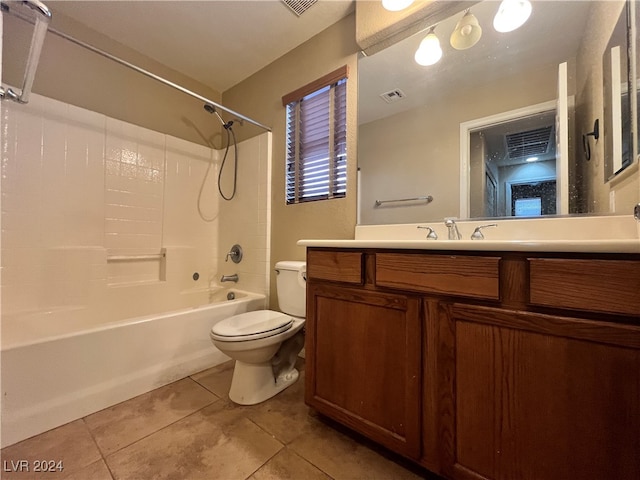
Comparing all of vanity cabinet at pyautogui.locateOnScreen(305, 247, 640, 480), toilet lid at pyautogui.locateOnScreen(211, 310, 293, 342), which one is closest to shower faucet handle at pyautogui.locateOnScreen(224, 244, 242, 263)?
toilet lid at pyautogui.locateOnScreen(211, 310, 293, 342)

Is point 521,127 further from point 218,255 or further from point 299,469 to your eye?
point 218,255

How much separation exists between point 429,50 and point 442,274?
50.1 inches

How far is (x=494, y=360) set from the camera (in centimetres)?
72

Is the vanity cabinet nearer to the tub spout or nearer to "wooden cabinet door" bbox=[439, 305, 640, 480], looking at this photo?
"wooden cabinet door" bbox=[439, 305, 640, 480]

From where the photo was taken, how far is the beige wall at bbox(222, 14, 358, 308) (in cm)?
162

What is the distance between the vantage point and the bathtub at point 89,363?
105 cm

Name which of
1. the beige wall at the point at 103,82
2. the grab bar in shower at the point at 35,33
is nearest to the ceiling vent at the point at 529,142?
the grab bar in shower at the point at 35,33

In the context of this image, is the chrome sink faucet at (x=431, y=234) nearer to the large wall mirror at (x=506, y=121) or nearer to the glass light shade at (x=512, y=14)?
the large wall mirror at (x=506, y=121)

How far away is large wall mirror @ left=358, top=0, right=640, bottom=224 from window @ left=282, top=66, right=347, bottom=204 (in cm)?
15

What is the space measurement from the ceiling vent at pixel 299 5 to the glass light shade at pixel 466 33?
87cm

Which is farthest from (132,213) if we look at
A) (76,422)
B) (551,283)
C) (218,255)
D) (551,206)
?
(551,206)

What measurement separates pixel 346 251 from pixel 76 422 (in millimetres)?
1439

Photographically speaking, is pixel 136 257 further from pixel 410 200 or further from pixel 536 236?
pixel 536 236

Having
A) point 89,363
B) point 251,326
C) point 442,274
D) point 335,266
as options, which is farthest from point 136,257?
point 442,274
